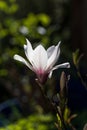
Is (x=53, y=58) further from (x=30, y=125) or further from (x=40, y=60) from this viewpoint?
(x=30, y=125)

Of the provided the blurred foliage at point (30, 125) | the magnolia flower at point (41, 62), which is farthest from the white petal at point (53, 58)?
the blurred foliage at point (30, 125)

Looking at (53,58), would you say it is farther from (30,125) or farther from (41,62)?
(30,125)

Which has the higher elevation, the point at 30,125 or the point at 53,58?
the point at 53,58

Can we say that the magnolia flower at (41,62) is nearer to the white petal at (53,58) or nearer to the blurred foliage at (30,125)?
the white petal at (53,58)

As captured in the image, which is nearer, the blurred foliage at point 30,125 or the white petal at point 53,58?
the white petal at point 53,58

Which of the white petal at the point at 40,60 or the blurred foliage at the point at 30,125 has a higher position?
the white petal at the point at 40,60

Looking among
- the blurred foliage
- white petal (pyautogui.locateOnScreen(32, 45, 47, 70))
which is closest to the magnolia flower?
white petal (pyautogui.locateOnScreen(32, 45, 47, 70))

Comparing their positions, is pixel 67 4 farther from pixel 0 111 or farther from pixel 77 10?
A: pixel 0 111

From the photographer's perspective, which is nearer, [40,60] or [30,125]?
[40,60]

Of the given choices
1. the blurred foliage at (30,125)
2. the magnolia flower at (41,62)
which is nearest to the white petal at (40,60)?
the magnolia flower at (41,62)

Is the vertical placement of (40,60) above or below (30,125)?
above

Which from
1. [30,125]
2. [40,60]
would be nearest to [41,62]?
[40,60]
